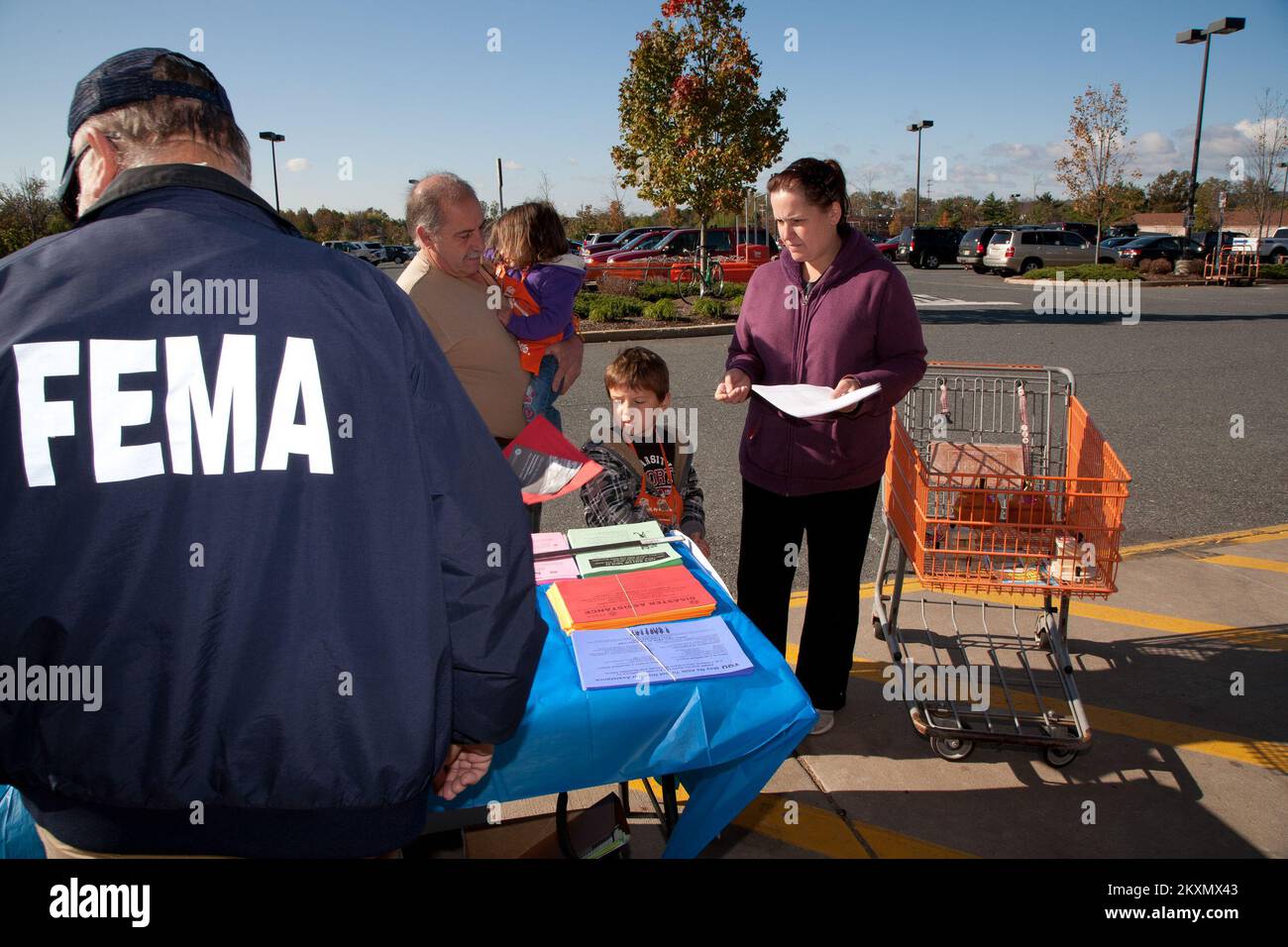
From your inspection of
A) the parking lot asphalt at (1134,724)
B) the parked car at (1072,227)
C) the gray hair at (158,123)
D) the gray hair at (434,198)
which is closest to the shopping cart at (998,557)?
the parking lot asphalt at (1134,724)

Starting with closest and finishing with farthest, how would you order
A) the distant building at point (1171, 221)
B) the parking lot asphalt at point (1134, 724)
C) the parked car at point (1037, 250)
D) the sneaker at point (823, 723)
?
the parking lot asphalt at point (1134, 724), the sneaker at point (823, 723), the parked car at point (1037, 250), the distant building at point (1171, 221)

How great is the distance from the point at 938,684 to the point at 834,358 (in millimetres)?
1589

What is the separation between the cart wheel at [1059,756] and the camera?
3350mm

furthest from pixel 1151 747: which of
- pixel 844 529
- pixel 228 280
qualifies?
pixel 228 280

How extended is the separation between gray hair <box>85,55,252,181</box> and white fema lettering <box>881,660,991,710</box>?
322 centimetres

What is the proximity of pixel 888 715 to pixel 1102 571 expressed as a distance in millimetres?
1082

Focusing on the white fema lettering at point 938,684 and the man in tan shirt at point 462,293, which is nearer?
the man in tan shirt at point 462,293

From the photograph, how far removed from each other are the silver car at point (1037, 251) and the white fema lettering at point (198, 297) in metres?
32.8

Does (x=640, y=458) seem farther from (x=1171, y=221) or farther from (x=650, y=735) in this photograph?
(x=1171, y=221)

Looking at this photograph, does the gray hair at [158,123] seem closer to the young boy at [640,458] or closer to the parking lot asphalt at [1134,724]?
the young boy at [640,458]

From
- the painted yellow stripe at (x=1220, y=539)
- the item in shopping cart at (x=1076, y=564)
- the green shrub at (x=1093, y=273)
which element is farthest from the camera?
the green shrub at (x=1093, y=273)

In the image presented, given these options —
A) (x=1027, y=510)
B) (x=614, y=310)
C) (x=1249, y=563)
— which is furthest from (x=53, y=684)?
(x=614, y=310)

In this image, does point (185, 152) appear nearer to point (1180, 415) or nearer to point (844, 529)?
point (844, 529)

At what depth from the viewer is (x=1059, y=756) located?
338 centimetres
